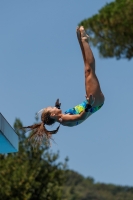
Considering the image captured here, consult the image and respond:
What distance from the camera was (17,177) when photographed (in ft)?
94.6

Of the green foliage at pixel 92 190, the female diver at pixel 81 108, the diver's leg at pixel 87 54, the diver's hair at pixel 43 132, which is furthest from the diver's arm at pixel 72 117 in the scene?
the green foliage at pixel 92 190

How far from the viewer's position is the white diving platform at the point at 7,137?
11125 millimetres

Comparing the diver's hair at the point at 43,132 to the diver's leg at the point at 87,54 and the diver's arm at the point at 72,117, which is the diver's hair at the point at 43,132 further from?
the diver's leg at the point at 87,54

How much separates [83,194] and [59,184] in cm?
8272

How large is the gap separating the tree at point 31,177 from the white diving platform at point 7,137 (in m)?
16.0

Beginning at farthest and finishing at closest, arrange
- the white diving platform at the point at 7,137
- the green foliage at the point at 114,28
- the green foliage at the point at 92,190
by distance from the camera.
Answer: the green foliage at the point at 92,190
the green foliage at the point at 114,28
the white diving platform at the point at 7,137

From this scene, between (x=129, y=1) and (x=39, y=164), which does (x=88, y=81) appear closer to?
(x=129, y=1)

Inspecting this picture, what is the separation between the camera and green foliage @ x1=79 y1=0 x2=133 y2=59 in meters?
26.1

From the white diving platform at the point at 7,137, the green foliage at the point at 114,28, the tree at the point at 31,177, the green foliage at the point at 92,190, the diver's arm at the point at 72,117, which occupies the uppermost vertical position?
the green foliage at the point at 92,190

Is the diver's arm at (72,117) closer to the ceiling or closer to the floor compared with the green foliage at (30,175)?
closer to the floor

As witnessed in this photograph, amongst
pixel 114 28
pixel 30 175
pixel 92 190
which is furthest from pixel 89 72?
pixel 92 190

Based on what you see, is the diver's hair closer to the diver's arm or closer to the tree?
the diver's arm

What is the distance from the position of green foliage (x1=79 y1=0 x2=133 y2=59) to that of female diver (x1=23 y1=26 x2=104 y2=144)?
16.6m

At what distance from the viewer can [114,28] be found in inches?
1067
